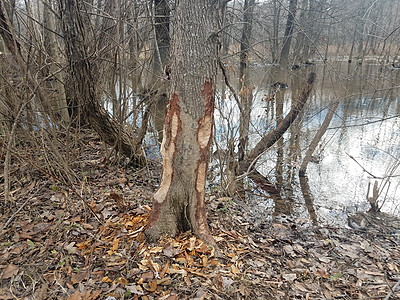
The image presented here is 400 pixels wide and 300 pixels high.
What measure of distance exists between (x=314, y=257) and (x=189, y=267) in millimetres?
1659

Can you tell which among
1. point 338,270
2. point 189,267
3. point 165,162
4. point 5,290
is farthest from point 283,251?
point 5,290

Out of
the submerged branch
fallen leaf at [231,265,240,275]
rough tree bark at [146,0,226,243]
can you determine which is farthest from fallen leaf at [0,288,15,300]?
the submerged branch

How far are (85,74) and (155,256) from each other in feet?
8.88

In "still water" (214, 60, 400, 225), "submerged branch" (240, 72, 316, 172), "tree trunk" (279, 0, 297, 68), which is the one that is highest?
"tree trunk" (279, 0, 297, 68)

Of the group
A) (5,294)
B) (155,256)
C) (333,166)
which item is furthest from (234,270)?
(333,166)

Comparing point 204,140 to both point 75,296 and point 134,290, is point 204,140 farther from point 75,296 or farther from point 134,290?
point 75,296

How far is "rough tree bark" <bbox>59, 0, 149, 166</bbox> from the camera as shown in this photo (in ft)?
12.2

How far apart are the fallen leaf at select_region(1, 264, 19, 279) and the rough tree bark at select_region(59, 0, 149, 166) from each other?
7.74 feet

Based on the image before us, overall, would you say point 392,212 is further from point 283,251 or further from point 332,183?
point 283,251

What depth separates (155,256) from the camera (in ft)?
9.01

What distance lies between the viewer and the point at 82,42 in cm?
382

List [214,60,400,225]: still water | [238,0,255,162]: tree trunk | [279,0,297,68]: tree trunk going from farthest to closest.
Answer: [238,0,255,162]: tree trunk, [214,60,400,225]: still water, [279,0,297,68]: tree trunk

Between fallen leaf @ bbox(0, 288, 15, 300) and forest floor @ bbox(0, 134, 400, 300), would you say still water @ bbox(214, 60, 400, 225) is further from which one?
fallen leaf @ bbox(0, 288, 15, 300)

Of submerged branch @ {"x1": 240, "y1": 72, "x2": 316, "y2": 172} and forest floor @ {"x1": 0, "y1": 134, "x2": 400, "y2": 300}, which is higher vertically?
submerged branch @ {"x1": 240, "y1": 72, "x2": 316, "y2": 172}
